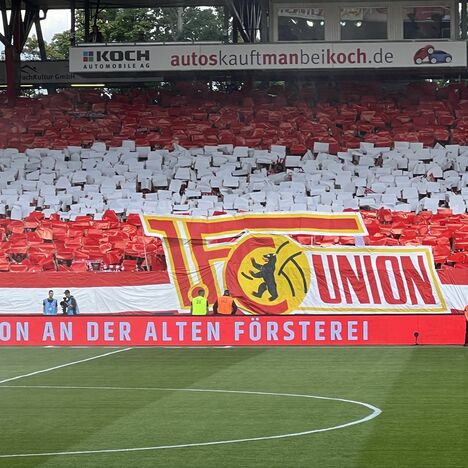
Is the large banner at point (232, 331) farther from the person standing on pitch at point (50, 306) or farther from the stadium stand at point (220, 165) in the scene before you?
the stadium stand at point (220, 165)

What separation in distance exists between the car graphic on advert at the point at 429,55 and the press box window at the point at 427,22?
4.32 feet

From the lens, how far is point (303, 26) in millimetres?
46125

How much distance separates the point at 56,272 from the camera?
35.5m

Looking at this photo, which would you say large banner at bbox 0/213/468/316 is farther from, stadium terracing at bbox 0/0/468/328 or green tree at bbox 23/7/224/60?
green tree at bbox 23/7/224/60

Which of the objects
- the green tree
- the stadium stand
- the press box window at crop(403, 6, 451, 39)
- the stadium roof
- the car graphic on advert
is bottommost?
the stadium stand

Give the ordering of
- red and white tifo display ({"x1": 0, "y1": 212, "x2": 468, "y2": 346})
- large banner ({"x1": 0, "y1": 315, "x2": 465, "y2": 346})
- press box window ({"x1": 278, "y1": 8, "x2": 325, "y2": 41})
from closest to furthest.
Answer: large banner ({"x1": 0, "y1": 315, "x2": 465, "y2": 346}) < red and white tifo display ({"x1": 0, "y1": 212, "x2": 468, "y2": 346}) < press box window ({"x1": 278, "y1": 8, "x2": 325, "y2": 41})

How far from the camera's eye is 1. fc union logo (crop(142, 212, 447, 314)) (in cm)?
3519

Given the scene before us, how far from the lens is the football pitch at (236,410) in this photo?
13570mm

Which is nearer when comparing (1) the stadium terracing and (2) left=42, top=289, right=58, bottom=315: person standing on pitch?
(2) left=42, top=289, right=58, bottom=315: person standing on pitch

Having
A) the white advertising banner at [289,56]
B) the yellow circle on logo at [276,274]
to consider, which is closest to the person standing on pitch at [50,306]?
the yellow circle on logo at [276,274]

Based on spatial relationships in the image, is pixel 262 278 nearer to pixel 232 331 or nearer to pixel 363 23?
pixel 232 331

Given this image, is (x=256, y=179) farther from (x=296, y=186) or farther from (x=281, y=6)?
(x=281, y=6)

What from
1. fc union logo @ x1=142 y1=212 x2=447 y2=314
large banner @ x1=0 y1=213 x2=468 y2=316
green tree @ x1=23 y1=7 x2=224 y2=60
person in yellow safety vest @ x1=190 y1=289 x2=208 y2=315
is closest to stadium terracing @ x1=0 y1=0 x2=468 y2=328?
1. fc union logo @ x1=142 y1=212 x2=447 y2=314

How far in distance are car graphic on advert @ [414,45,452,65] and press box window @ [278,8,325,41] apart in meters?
3.83
